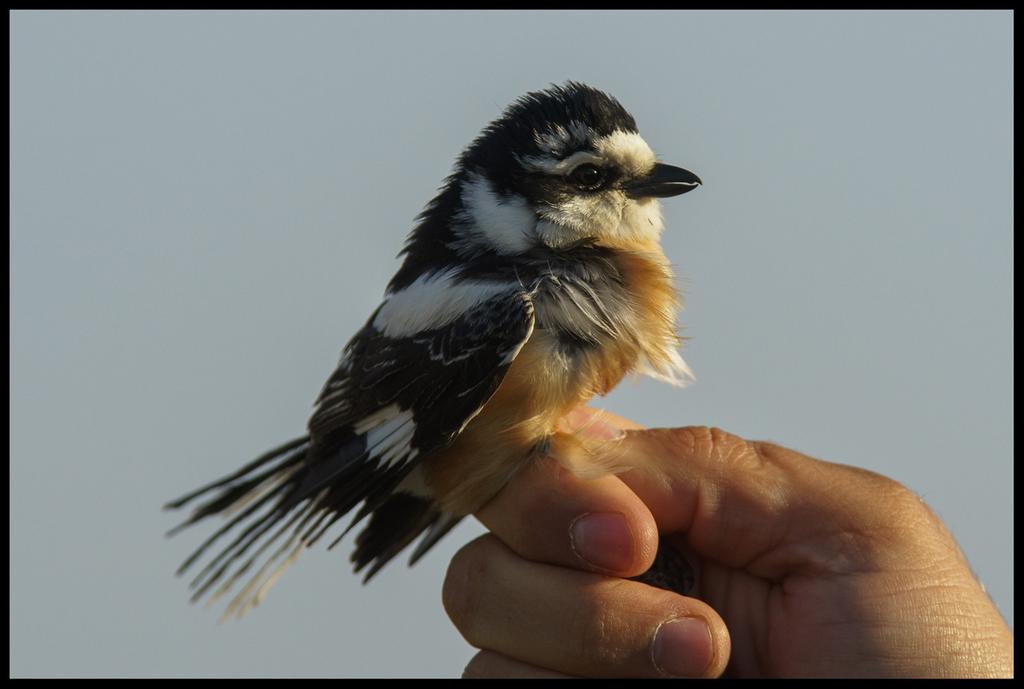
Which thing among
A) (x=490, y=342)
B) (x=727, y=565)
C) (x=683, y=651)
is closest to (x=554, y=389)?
(x=490, y=342)

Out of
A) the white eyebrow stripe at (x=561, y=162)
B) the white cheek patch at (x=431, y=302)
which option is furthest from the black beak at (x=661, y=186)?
the white cheek patch at (x=431, y=302)

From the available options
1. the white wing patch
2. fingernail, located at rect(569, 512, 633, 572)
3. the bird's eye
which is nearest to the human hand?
fingernail, located at rect(569, 512, 633, 572)

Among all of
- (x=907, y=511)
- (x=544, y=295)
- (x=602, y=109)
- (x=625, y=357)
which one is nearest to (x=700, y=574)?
(x=907, y=511)

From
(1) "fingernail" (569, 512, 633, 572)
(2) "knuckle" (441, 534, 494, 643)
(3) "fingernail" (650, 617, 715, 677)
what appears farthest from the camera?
(2) "knuckle" (441, 534, 494, 643)


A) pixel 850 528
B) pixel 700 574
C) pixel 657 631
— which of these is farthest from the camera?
pixel 700 574

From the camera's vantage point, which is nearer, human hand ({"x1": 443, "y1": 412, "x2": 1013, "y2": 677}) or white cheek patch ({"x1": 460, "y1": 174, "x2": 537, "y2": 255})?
human hand ({"x1": 443, "y1": 412, "x2": 1013, "y2": 677})

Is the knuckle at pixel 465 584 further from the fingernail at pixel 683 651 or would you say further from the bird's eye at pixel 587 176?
the bird's eye at pixel 587 176

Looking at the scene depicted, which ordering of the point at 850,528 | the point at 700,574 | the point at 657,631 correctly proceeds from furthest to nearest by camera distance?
the point at 700,574, the point at 850,528, the point at 657,631

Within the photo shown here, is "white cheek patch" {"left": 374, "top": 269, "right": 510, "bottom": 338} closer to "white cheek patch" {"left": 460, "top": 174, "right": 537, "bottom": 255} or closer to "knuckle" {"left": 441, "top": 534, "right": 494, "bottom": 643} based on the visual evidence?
"white cheek patch" {"left": 460, "top": 174, "right": 537, "bottom": 255}
